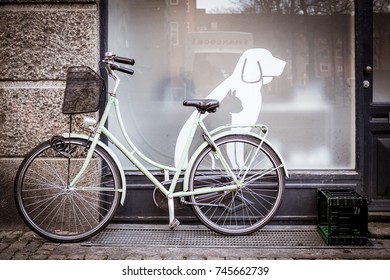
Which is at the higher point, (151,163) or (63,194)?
(151,163)

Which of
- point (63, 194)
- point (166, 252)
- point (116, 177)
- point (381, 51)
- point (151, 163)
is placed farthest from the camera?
point (381, 51)

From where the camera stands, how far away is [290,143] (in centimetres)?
550

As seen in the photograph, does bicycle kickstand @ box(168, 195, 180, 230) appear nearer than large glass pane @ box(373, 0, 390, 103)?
Yes

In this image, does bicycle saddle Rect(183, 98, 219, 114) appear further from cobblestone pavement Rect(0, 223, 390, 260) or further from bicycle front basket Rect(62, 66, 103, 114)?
cobblestone pavement Rect(0, 223, 390, 260)

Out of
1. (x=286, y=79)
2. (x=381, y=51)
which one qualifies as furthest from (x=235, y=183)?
(x=381, y=51)

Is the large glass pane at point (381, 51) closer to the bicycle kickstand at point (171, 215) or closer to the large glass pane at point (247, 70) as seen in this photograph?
the large glass pane at point (247, 70)

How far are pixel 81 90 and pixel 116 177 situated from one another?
0.81 meters

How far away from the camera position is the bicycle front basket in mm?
4668

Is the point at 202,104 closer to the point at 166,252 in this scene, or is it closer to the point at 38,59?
the point at 166,252

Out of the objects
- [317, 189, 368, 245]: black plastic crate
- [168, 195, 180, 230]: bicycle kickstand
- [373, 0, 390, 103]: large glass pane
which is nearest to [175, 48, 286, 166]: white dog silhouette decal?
[168, 195, 180, 230]: bicycle kickstand

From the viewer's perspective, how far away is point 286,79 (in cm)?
546

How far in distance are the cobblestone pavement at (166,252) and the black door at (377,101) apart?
2.56 ft

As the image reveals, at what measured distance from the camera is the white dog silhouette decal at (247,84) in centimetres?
546
